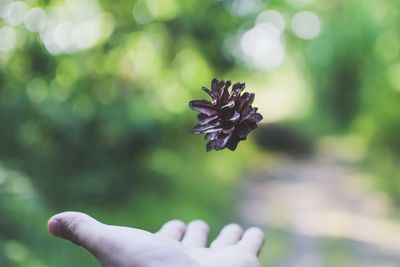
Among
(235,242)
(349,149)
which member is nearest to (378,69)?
(349,149)

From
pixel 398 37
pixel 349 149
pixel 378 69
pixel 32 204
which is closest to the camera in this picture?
pixel 32 204

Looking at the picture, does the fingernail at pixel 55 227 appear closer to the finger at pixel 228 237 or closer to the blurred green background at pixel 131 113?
the finger at pixel 228 237

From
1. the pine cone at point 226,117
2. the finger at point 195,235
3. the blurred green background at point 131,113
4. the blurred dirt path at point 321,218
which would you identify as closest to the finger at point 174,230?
the finger at point 195,235

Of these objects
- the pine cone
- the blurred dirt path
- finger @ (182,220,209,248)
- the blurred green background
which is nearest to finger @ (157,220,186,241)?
finger @ (182,220,209,248)

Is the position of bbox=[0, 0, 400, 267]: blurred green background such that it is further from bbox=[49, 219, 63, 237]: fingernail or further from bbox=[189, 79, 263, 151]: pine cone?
bbox=[189, 79, 263, 151]: pine cone

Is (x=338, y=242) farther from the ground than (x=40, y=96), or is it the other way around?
(x=338, y=242)

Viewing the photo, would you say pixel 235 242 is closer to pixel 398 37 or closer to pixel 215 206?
pixel 215 206

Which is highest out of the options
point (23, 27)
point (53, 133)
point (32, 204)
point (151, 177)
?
point (151, 177)
